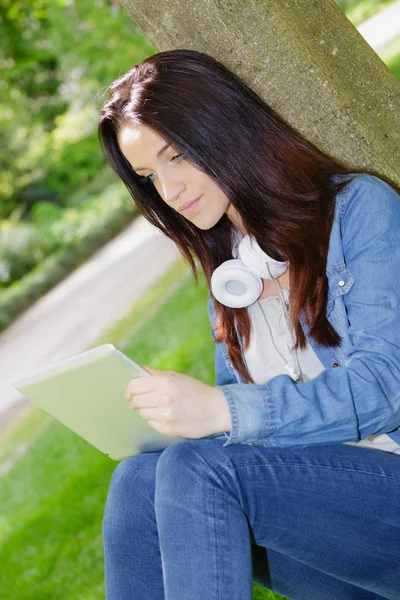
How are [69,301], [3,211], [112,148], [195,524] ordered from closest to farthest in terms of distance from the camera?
[195,524], [112,148], [69,301], [3,211]

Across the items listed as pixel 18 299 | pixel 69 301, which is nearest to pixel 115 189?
pixel 18 299

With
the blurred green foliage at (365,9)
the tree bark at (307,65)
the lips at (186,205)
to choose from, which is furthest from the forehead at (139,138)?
the blurred green foliage at (365,9)

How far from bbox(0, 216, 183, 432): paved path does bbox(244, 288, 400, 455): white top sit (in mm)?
5367

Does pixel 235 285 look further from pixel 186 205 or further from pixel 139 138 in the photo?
pixel 139 138

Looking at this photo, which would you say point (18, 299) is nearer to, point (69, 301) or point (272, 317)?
point (69, 301)

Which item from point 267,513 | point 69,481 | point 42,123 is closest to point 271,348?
point 267,513

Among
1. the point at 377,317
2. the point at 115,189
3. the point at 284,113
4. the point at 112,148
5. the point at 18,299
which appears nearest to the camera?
the point at 377,317

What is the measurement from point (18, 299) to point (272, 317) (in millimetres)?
11871

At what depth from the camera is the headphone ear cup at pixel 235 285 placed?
7.18ft

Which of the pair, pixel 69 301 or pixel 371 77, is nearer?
pixel 371 77

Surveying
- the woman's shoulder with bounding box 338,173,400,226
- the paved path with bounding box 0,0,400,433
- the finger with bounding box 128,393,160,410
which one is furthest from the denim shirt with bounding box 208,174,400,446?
the paved path with bounding box 0,0,400,433

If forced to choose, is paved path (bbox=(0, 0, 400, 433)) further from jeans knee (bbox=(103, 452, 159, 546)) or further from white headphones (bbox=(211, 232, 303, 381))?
jeans knee (bbox=(103, 452, 159, 546))

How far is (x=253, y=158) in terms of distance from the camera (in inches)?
80.7

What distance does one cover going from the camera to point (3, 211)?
2045 centimetres
